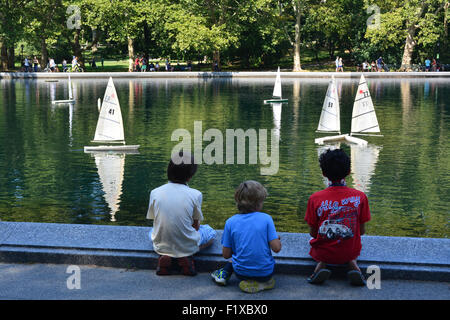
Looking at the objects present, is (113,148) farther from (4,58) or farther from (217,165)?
(4,58)

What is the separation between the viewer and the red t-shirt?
587 centimetres

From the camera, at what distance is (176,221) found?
20.0ft

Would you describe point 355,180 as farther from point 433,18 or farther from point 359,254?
point 433,18

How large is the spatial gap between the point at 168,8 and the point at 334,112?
40.7 metres

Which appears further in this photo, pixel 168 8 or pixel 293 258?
pixel 168 8

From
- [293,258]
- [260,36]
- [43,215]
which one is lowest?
[43,215]

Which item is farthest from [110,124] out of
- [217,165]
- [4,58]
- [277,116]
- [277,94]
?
[4,58]

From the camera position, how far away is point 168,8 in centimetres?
5997

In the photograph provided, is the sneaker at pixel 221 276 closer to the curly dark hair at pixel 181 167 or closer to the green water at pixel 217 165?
the curly dark hair at pixel 181 167

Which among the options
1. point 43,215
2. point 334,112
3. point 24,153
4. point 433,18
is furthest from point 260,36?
point 43,215

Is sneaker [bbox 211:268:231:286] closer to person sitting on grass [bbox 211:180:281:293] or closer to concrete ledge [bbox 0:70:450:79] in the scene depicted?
person sitting on grass [bbox 211:180:281:293]

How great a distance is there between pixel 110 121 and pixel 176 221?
13.7 meters
